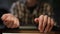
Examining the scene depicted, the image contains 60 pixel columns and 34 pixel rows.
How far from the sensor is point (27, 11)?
0.97m

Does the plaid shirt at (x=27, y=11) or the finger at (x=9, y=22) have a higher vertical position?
the plaid shirt at (x=27, y=11)

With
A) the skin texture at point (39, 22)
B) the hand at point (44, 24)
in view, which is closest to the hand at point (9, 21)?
the skin texture at point (39, 22)

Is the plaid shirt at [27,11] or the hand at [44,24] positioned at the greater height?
the plaid shirt at [27,11]

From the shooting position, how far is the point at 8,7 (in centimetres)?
96

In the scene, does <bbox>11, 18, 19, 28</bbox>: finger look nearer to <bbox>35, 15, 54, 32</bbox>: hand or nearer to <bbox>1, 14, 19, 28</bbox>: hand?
<bbox>1, 14, 19, 28</bbox>: hand

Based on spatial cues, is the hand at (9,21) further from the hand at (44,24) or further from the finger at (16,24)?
the hand at (44,24)

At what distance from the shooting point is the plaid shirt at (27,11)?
3.13 ft

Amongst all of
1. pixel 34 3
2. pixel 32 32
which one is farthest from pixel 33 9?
pixel 32 32

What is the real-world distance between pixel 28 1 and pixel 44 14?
0.45ft

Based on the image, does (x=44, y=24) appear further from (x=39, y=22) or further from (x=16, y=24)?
(x=16, y=24)

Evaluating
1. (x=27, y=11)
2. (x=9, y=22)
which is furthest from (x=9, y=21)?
(x=27, y=11)

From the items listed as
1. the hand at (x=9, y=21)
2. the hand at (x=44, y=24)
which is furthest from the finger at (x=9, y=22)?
the hand at (x=44, y=24)

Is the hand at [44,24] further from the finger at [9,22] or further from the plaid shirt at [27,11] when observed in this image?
the finger at [9,22]

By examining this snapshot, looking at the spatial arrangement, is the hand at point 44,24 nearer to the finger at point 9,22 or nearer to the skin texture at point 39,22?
the skin texture at point 39,22
